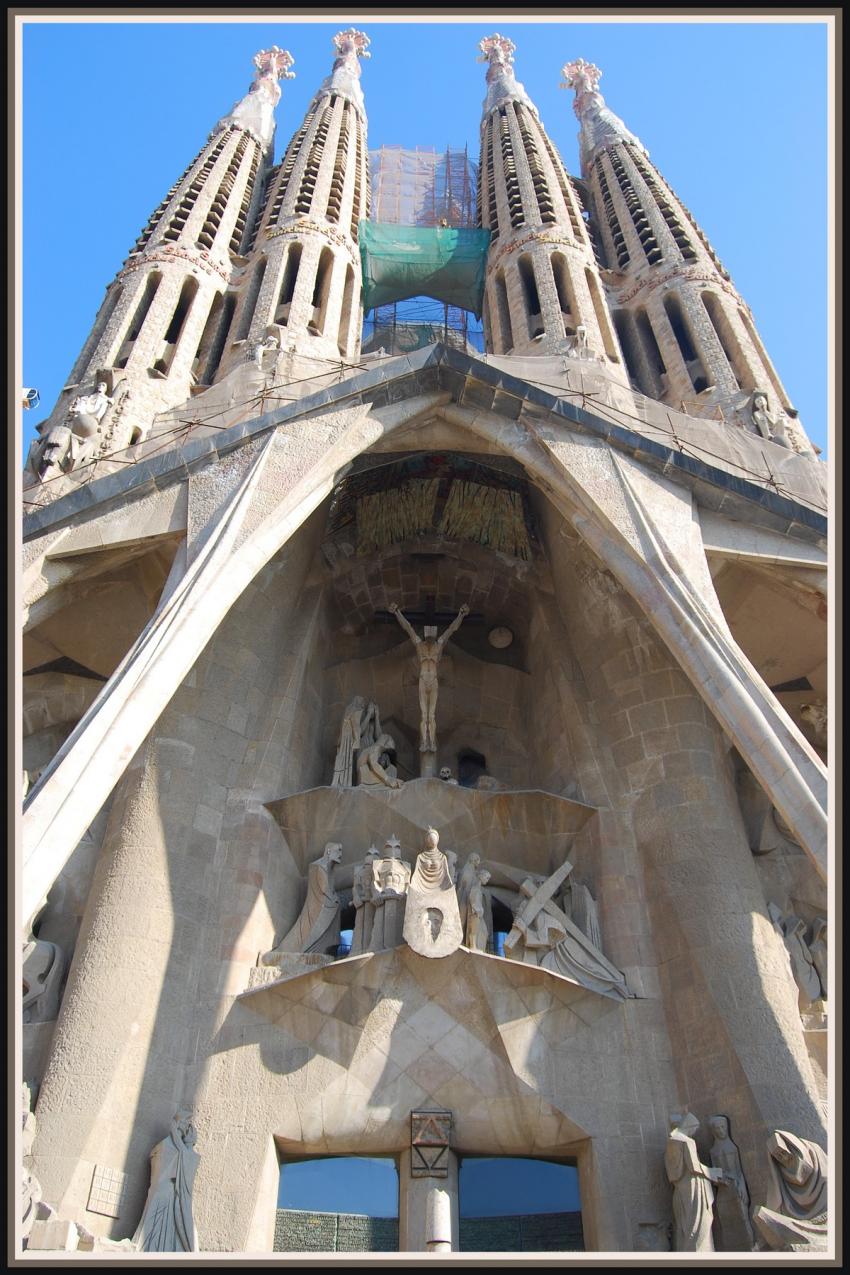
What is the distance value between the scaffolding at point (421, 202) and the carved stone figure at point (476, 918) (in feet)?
50.4

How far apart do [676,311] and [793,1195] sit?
14307 mm

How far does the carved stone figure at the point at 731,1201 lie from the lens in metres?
7.21

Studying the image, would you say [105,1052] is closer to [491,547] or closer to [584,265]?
[491,547]

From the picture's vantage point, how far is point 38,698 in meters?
10.1

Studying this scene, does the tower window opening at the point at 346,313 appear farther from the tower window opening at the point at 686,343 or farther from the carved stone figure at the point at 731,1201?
the carved stone figure at the point at 731,1201

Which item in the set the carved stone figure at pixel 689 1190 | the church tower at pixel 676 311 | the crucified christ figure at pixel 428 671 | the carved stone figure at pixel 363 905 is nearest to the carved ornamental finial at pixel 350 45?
the church tower at pixel 676 311

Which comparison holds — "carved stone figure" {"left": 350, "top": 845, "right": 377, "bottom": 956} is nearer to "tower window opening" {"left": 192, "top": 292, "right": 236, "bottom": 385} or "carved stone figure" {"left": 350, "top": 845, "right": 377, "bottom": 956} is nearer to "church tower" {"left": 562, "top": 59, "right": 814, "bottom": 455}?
"church tower" {"left": 562, "top": 59, "right": 814, "bottom": 455}

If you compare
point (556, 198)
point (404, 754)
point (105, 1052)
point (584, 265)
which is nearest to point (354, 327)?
point (584, 265)

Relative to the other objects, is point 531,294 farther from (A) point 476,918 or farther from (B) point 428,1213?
(B) point 428,1213

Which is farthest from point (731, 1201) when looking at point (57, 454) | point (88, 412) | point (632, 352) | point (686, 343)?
point (632, 352)

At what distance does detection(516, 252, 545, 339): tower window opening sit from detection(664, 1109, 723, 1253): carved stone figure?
12772 millimetres

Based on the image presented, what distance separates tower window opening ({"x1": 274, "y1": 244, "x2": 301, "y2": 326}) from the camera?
16938 mm

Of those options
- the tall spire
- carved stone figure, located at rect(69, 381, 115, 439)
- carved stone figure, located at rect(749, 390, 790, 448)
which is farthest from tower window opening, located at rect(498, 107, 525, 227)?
carved stone figure, located at rect(69, 381, 115, 439)

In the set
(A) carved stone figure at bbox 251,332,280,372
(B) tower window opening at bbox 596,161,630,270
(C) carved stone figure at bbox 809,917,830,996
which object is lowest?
(C) carved stone figure at bbox 809,917,830,996
